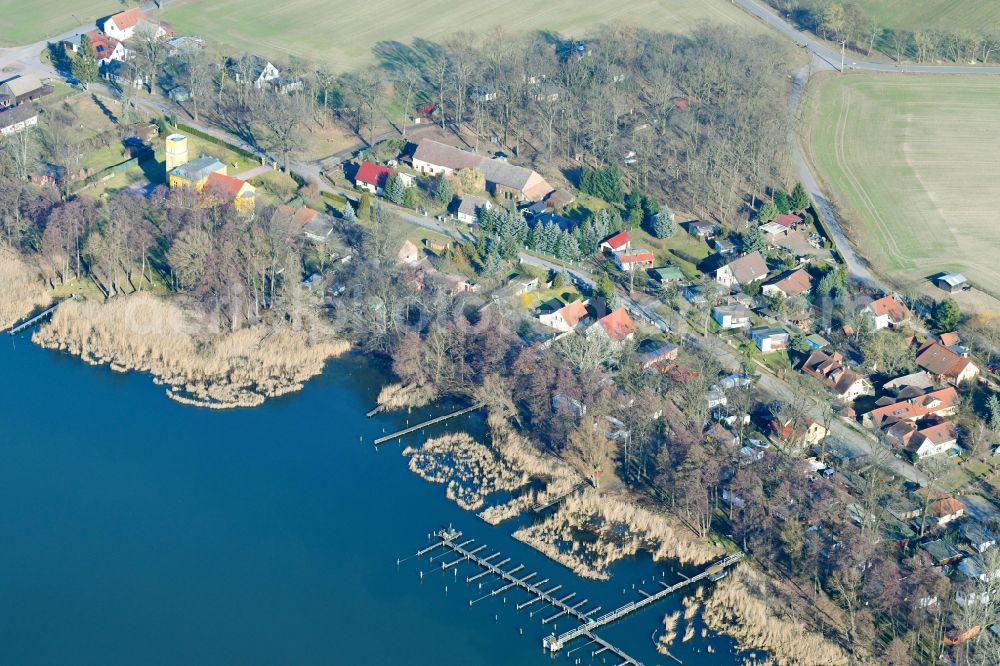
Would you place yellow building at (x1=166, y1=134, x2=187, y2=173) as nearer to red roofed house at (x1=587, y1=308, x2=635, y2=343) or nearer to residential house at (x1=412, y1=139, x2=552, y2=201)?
residential house at (x1=412, y1=139, x2=552, y2=201)

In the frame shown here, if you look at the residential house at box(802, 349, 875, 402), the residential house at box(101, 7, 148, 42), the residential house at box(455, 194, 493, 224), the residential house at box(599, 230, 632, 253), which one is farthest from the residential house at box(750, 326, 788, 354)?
the residential house at box(101, 7, 148, 42)

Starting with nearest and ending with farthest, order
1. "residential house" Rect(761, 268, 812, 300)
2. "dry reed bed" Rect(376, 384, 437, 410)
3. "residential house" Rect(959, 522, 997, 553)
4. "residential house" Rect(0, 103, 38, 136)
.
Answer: "residential house" Rect(959, 522, 997, 553), "dry reed bed" Rect(376, 384, 437, 410), "residential house" Rect(761, 268, 812, 300), "residential house" Rect(0, 103, 38, 136)

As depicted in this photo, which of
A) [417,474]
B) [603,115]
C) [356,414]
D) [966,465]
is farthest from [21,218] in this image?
[966,465]

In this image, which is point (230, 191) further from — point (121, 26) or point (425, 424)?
point (121, 26)

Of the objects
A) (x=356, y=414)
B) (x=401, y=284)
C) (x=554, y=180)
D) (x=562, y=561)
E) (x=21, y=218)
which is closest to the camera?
(x=562, y=561)

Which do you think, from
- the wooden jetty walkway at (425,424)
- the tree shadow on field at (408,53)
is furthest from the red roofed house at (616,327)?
the tree shadow on field at (408,53)

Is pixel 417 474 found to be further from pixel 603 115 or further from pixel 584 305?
pixel 603 115
